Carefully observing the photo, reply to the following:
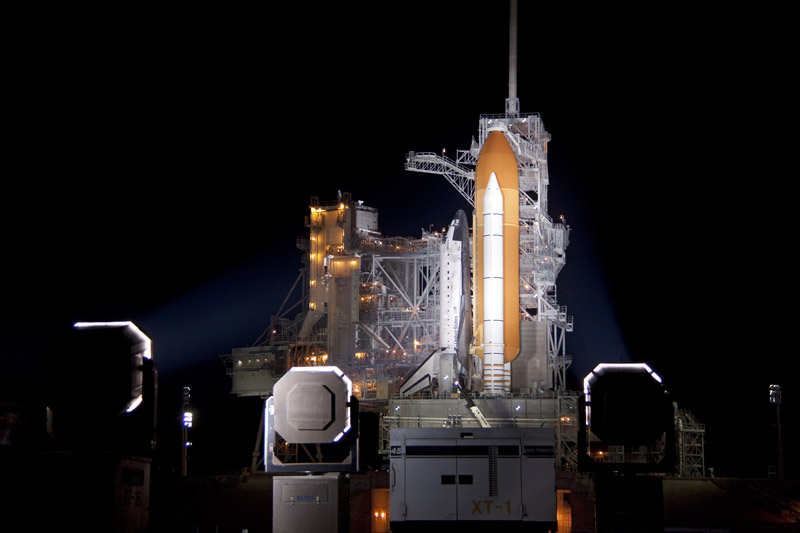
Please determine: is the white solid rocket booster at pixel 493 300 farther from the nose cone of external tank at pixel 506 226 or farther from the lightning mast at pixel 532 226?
the lightning mast at pixel 532 226

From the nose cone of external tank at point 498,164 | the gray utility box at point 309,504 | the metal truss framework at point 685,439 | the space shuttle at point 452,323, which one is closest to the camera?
the gray utility box at point 309,504

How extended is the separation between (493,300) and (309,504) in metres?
29.9

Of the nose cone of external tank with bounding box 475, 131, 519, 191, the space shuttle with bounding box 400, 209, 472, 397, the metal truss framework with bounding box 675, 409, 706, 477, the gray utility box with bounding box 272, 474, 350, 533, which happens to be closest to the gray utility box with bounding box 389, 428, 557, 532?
the gray utility box with bounding box 272, 474, 350, 533

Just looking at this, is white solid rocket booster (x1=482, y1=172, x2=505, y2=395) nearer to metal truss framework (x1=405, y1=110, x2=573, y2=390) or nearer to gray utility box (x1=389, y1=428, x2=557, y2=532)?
metal truss framework (x1=405, y1=110, x2=573, y2=390)

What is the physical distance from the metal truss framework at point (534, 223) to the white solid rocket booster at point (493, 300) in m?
7.43

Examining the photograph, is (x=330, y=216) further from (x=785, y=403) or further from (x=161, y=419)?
(x=785, y=403)

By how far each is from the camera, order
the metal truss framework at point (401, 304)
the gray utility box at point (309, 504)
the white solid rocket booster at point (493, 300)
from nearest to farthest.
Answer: the gray utility box at point (309, 504) < the white solid rocket booster at point (493, 300) < the metal truss framework at point (401, 304)

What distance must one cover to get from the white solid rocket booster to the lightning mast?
20.0ft

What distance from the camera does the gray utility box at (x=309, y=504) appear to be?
1563 centimetres

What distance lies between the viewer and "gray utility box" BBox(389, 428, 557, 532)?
69.0ft

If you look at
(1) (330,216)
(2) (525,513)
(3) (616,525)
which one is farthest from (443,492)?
(1) (330,216)

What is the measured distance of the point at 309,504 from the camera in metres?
15.7

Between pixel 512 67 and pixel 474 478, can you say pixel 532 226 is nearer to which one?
pixel 512 67

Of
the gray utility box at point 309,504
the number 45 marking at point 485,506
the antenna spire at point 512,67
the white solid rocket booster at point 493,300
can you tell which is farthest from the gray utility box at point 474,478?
the antenna spire at point 512,67
